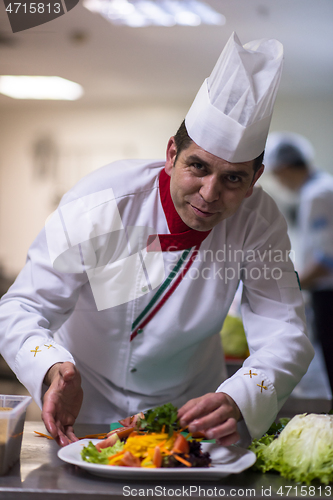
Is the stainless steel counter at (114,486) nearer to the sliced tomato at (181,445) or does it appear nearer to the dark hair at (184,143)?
the sliced tomato at (181,445)

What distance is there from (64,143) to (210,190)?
13.8 ft

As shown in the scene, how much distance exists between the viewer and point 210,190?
1.19 m

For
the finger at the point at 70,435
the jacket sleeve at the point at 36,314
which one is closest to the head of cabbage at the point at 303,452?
the finger at the point at 70,435

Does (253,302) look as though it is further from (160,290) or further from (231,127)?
(231,127)

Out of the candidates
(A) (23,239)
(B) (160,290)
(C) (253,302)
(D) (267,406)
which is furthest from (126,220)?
(A) (23,239)

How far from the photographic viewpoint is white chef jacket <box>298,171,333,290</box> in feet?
9.60

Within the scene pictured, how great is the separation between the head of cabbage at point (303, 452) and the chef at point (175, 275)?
0.13 metres

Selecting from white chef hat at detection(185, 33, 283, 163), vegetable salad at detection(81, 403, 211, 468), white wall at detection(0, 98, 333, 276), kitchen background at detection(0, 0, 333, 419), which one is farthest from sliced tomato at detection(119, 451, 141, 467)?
white wall at detection(0, 98, 333, 276)

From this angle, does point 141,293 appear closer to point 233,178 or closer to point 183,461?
point 233,178

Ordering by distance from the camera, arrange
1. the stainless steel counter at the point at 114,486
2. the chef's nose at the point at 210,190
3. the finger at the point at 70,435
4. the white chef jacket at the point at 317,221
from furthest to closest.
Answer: the white chef jacket at the point at 317,221 → the chef's nose at the point at 210,190 → the finger at the point at 70,435 → the stainless steel counter at the point at 114,486

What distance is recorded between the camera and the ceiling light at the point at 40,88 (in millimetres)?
3256

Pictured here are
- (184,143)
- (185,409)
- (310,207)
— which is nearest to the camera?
(185,409)

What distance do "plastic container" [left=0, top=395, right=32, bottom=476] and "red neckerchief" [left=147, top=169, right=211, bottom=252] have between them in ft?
1.92

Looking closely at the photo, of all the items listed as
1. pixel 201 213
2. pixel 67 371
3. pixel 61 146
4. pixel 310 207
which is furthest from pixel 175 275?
pixel 61 146
